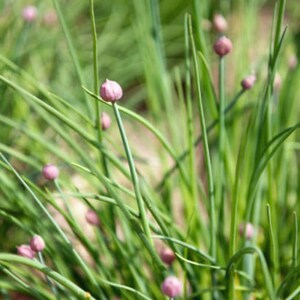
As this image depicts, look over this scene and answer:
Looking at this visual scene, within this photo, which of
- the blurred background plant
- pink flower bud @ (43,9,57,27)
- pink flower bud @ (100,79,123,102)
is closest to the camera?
pink flower bud @ (100,79,123,102)

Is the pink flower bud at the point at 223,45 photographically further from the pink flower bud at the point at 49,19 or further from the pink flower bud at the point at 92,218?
the pink flower bud at the point at 49,19

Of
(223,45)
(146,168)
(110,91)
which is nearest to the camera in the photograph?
(110,91)

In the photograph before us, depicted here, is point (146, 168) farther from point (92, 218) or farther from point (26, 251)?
point (26, 251)

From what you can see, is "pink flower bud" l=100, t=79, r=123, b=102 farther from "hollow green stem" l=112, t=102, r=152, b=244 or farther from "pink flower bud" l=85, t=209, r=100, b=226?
"pink flower bud" l=85, t=209, r=100, b=226

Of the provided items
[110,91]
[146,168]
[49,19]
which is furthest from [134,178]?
[49,19]

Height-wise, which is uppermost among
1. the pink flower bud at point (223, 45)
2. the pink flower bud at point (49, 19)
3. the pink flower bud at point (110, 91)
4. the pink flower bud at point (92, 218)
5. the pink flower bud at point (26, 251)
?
the pink flower bud at point (110, 91)

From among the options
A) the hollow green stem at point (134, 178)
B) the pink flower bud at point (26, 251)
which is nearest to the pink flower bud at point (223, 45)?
the hollow green stem at point (134, 178)

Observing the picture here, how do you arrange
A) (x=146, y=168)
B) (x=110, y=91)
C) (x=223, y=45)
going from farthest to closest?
(x=146, y=168)
(x=223, y=45)
(x=110, y=91)

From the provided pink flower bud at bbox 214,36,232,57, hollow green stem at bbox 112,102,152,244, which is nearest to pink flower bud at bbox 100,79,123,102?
hollow green stem at bbox 112,102,152,244

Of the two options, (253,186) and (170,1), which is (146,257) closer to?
(253,186)
